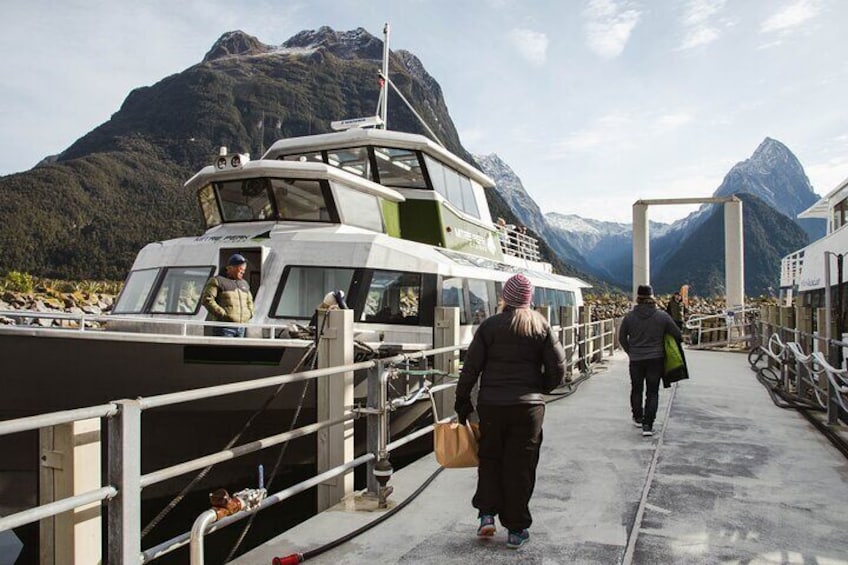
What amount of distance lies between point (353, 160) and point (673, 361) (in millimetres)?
6541

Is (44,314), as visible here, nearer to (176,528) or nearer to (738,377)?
(176,528)

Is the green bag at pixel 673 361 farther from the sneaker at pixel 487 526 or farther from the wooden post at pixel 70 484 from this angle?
the wooden post at pixel 70 484

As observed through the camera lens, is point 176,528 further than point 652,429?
No

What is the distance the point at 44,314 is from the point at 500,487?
516 cm

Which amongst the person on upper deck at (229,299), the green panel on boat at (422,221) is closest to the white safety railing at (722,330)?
the green panel on boat at (422,221)

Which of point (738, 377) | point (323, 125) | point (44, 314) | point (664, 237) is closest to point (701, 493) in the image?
point (44, 314)

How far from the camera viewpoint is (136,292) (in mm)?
9047

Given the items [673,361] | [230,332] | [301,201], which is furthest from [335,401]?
[301,201]

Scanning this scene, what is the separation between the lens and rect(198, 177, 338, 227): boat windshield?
Answer: 29.8 ft

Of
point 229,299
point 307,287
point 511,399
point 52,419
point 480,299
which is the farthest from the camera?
point 480,299

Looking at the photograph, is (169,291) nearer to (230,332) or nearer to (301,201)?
(301,201)

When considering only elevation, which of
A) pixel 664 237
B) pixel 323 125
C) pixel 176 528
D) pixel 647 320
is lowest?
pixel 176 528

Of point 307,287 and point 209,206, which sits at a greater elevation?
point 209,206

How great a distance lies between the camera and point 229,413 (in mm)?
6277
